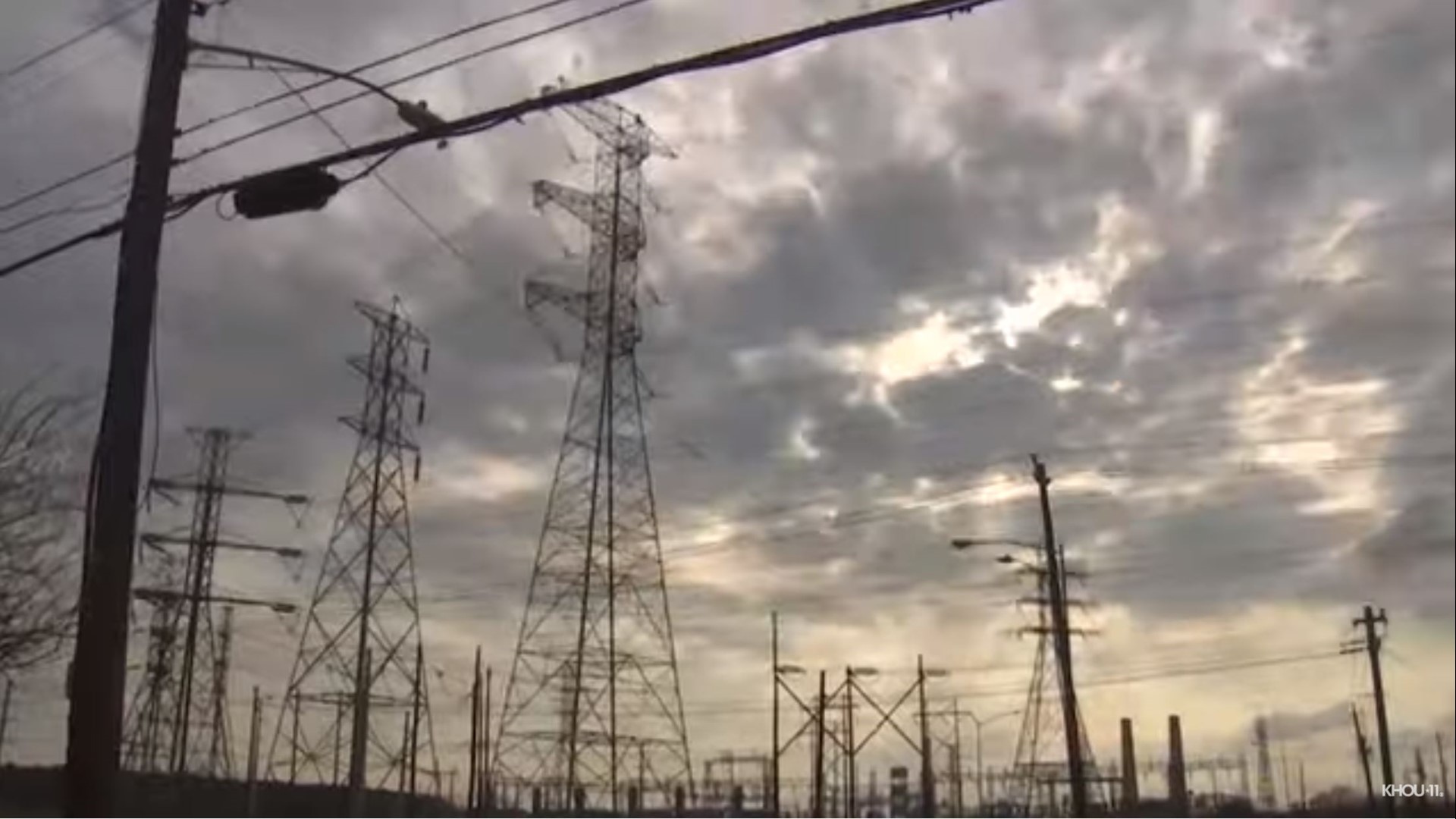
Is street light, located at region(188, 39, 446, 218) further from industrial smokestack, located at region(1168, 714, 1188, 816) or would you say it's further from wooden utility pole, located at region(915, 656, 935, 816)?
wooden utility pole, located at region(915, 656, 935, 816)

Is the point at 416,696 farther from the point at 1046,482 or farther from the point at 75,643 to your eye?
the point at 75,643

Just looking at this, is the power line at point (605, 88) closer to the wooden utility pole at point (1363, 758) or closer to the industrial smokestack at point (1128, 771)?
the wooden utility pole at point (1363, 758)

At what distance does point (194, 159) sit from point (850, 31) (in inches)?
253

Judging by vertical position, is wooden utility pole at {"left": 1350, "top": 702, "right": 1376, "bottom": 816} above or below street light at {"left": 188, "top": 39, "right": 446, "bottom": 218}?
below

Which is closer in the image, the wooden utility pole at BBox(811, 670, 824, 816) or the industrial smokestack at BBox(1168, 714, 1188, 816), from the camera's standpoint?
the industrial smokestack at BBox(1168, 714, 1188, 816)

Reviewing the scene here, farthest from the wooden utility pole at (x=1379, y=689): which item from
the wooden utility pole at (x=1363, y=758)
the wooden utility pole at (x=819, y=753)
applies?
the wooden utility pole at (x=819, y=753)

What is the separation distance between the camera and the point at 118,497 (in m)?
11.2

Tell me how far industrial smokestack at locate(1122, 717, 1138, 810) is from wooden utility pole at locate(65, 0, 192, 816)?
49446 millimetres

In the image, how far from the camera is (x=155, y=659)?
55.6 m

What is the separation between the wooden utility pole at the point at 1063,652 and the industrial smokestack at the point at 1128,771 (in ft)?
71.3

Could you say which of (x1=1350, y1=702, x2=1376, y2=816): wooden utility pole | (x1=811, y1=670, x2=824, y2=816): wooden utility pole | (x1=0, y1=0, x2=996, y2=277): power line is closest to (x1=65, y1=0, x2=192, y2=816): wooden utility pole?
(x1=0, y1=0, x2=996, y2=277): power line

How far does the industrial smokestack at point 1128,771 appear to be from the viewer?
56812 millimetres

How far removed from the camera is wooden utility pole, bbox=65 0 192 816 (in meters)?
10.8

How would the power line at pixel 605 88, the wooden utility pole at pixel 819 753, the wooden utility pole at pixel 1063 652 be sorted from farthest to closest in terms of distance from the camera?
1. the wooden utility pole at pixel 819 753
2. the wooden utility pole at pixel 1063 652
3. the power line at pixel 605 88
